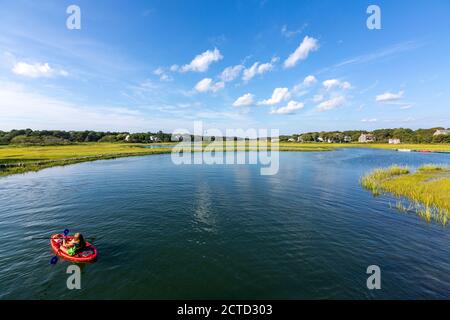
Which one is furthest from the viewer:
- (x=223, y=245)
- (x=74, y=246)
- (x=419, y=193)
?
(x=419, y=193)

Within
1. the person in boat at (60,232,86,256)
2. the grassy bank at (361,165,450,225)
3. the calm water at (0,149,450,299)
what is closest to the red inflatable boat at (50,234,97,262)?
the person in boat at (60,232,86,256)

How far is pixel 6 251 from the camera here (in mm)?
16562

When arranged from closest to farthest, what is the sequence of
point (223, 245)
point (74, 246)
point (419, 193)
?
1. point (74, 246)
2. point (223, 245)
3. point (419, 193)

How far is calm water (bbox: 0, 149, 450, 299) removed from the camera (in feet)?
42.5

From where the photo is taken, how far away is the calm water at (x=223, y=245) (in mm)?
12961

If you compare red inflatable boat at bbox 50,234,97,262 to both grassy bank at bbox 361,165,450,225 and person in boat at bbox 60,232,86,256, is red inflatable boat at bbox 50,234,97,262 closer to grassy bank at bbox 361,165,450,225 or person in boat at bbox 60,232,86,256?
person in boat at bbox 60,232,86,256

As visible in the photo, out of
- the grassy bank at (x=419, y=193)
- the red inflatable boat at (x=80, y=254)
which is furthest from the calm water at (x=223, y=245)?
the grassy bank at (x=419, y=193)

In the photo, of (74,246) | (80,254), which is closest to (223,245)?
(80,254)

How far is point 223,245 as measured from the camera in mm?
17922

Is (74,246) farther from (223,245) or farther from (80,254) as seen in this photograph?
(223,245)

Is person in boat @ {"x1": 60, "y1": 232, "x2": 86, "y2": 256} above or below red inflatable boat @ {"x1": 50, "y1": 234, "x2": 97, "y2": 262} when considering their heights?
above

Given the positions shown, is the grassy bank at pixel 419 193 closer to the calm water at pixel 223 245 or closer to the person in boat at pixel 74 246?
the calm water at pixel 223 245

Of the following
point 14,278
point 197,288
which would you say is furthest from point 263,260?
Answer: point 14,278

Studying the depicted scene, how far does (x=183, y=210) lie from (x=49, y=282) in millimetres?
14296
